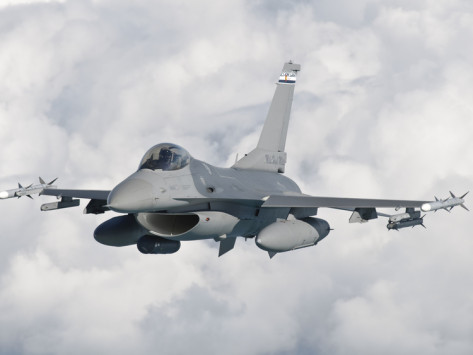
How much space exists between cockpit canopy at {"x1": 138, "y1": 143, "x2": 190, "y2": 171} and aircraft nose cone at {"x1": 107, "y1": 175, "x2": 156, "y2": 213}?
36.6 inches

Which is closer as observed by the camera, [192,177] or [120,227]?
[192,177]

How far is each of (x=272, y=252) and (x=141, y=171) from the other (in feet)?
17.3

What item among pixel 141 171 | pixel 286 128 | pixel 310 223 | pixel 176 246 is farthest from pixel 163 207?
pixel 286 128

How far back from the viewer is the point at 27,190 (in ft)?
102

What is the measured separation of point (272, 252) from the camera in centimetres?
2803

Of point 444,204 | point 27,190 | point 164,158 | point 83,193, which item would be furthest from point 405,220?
point 27,190

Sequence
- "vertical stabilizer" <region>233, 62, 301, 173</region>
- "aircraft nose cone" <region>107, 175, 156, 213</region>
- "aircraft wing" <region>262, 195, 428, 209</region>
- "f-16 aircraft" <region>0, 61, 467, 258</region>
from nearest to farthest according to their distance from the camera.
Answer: "aircraft nose cone" <region>107, 175, 156, 213</region>, "f-16 aircraft" <region>0, 61, 467, 258</region>, "aircraft wing" <region>262, 195, 428, 209</region>, "vertical stabilizer" <region>233, 62, 301, 173</region>

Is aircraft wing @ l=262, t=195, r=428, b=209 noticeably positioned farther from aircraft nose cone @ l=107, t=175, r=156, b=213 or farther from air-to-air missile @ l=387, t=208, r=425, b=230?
aircraft nose cone @ l=107, t=175, r=156, b=213

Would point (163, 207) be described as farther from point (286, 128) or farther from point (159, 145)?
point (286, 128)

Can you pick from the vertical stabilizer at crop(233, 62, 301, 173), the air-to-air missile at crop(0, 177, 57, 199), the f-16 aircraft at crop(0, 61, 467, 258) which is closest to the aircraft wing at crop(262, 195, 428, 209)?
the f-16 aircraft at crop(0, 61, 467, 258)

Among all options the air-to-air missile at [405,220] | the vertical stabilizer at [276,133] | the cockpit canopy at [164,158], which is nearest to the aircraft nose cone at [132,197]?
the cockpit canopy at [164,158]

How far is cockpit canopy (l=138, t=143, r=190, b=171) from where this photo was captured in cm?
2620

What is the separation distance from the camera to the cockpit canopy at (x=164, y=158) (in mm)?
26203

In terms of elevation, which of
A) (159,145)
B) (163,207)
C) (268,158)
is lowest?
(163,207)
